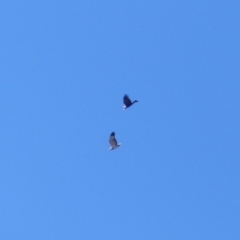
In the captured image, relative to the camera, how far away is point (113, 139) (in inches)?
1102

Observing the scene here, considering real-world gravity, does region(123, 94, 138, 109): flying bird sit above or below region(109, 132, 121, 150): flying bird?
above

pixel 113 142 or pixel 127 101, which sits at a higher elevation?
pixel 127 101

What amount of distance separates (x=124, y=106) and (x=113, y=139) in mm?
2847

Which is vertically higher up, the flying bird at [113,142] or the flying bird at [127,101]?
the flying bird at [127,101]

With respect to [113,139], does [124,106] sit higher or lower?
higher

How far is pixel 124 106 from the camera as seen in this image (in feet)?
95.1
